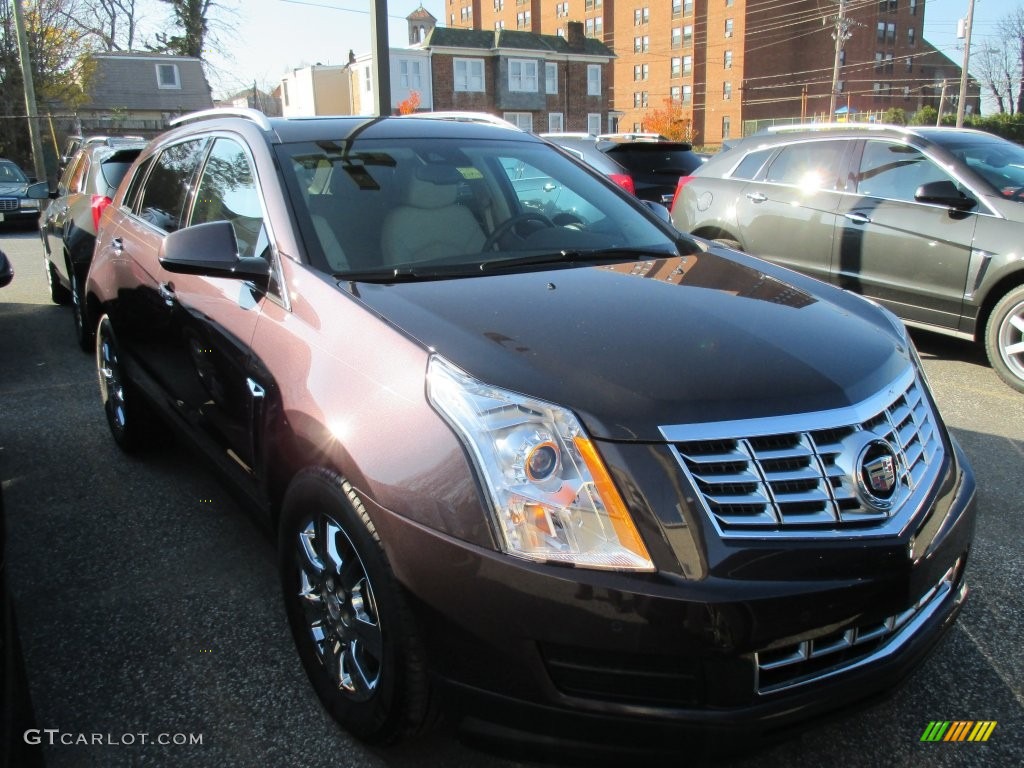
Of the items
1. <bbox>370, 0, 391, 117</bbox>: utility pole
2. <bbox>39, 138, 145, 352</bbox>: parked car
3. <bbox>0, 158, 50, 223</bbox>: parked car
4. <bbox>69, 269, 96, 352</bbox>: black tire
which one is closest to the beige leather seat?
<bbox>39, 138, 145, 352</bbox>: parked car

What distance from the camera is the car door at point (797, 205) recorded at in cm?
684

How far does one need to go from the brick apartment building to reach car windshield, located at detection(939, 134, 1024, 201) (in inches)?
2358

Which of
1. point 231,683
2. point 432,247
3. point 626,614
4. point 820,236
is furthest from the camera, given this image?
point 820,236

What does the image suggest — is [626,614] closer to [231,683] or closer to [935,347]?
[231,683]

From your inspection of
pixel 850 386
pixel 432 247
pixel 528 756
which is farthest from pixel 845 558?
pixel 432 247

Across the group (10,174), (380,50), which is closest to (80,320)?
(380,50)

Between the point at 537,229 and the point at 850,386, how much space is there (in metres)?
1.51

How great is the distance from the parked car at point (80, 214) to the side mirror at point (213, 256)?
3.51 meters

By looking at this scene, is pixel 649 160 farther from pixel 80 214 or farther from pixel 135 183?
pixel 135 183

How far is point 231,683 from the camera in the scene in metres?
2.66

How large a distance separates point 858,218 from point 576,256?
4393 mm

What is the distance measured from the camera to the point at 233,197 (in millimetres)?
3256

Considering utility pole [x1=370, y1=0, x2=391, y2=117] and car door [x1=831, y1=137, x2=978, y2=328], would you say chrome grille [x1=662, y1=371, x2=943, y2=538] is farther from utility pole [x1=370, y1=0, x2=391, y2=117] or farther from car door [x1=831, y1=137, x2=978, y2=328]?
utility pole [x1=370, y1=0, x2=391, y2=117]

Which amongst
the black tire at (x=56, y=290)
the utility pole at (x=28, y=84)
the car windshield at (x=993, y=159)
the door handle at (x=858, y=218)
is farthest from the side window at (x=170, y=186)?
the utility pole at (x=28, y=84)
